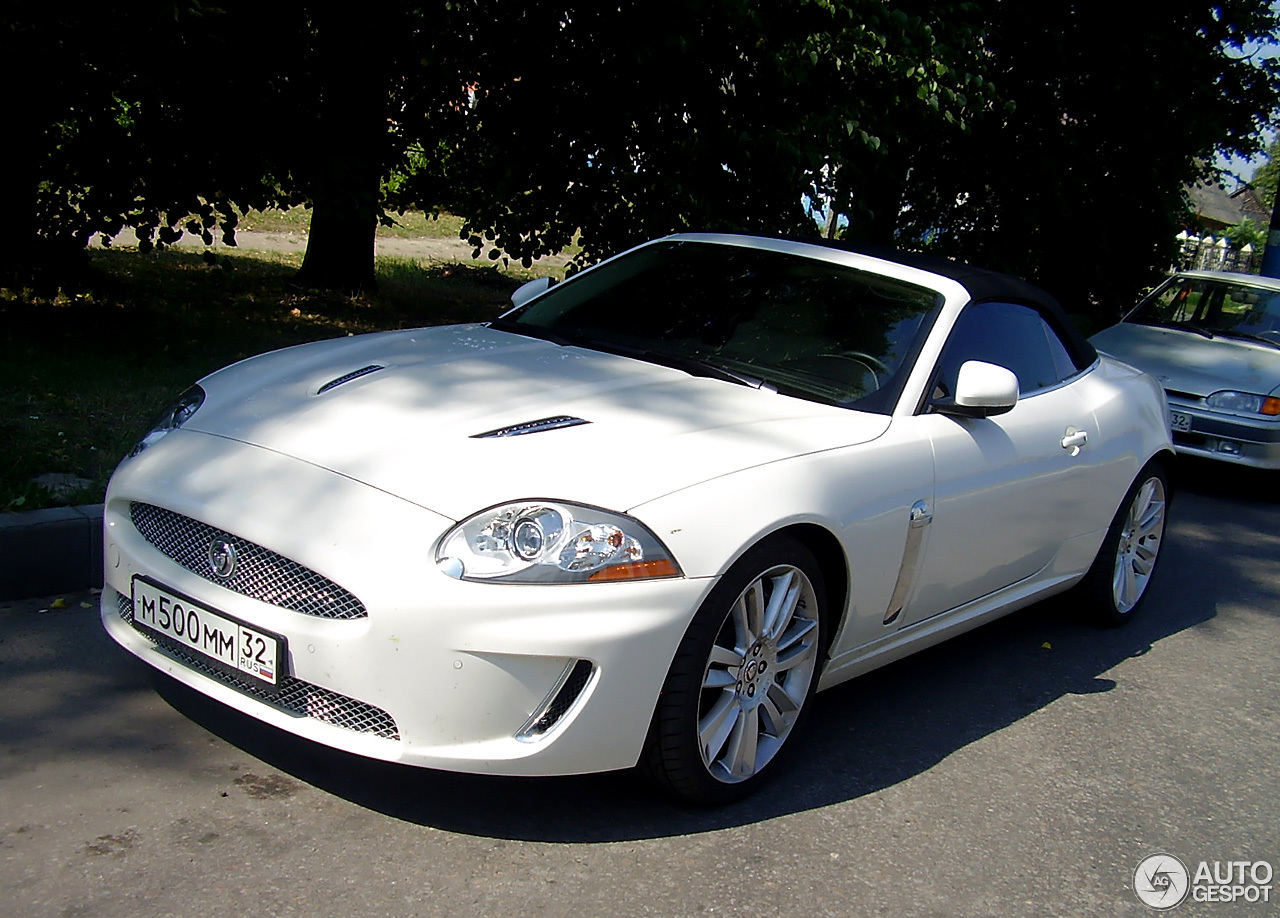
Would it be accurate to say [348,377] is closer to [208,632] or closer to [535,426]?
[535,426]

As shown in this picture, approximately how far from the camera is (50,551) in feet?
14.9

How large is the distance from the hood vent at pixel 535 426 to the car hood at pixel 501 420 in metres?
0.02

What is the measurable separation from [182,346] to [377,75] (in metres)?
2.40

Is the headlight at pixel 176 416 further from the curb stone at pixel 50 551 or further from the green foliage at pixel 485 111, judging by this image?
the green foliage at pixel 485 111

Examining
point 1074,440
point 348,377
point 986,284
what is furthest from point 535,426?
point 1074,440

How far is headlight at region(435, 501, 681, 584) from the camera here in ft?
9.79

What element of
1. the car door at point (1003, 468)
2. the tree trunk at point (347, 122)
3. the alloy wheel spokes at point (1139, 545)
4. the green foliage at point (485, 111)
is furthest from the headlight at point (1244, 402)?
the tree trunk at point (347, 122)

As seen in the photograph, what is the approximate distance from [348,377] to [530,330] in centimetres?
100

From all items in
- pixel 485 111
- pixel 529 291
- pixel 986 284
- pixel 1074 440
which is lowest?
pixel 1074 440

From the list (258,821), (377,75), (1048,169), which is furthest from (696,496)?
(1048,169)

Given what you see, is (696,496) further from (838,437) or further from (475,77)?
(475,77)

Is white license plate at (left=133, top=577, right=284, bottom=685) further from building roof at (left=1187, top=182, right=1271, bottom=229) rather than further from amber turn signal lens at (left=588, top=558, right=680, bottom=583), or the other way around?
building roof at (left=1187, top=182, right=1271, bottom=229)

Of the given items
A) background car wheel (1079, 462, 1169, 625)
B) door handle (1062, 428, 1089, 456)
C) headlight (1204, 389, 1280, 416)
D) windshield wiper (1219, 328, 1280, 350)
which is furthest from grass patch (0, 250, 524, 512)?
windshield wiper (1219, 328, 1280, 350)

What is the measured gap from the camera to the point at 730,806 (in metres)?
3.50
